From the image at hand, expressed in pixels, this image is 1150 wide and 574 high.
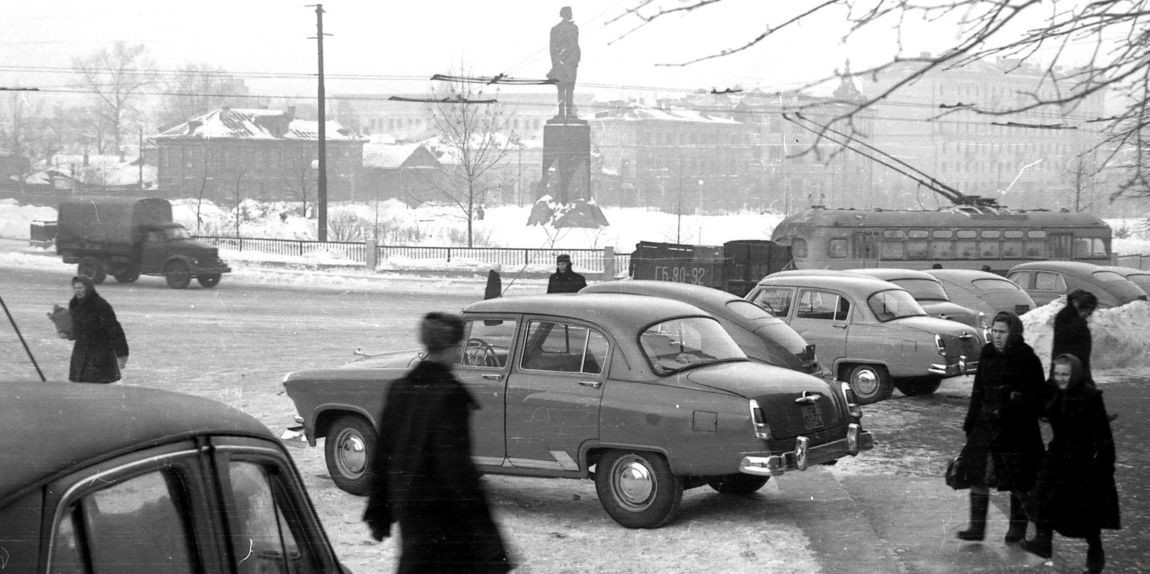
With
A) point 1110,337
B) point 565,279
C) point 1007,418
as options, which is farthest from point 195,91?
point 1110,337

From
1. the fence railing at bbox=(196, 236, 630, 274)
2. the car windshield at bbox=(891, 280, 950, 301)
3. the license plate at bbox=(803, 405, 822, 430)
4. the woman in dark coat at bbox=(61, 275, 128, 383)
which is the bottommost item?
the license plate at bbox=(803, 405, 822, 430)

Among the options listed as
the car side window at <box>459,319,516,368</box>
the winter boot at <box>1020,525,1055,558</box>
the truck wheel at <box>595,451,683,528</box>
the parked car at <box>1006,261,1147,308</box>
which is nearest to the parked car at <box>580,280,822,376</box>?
the car side window at <box>459,319,516,368</box>

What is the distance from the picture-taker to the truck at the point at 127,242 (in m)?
8.97

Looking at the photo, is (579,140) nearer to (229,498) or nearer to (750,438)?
(750,438)

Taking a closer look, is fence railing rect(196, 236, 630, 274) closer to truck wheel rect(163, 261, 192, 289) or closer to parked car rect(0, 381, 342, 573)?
truck wheel rect(163, 261, 192, 289)

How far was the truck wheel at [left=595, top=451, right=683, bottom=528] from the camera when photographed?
579 cm

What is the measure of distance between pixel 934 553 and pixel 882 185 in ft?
28.0

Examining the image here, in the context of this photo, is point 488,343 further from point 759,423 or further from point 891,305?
point 891,305

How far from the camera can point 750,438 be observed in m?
5.60

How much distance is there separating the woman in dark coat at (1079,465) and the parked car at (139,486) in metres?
4.00

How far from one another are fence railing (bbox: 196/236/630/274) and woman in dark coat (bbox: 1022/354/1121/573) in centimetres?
665

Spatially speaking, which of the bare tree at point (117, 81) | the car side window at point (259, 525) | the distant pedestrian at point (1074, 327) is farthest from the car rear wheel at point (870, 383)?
the car side window at point (259, 525)

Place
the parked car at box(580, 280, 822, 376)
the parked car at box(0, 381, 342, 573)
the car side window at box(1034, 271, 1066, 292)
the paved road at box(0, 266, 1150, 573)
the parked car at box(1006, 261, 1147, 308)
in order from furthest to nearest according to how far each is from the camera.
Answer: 1. the car side window at box(1034, 271, 1066, 292)
2. the parked car at box(1006, 261, 1147, 308)
3. the parked car at box(580, 280, 822, 376)
4. the paved road at box(0, 266, 1150, 573)
5. the parked car at box(0, 381, 342, 573)

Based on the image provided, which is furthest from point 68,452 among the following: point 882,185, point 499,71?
point 882,185
